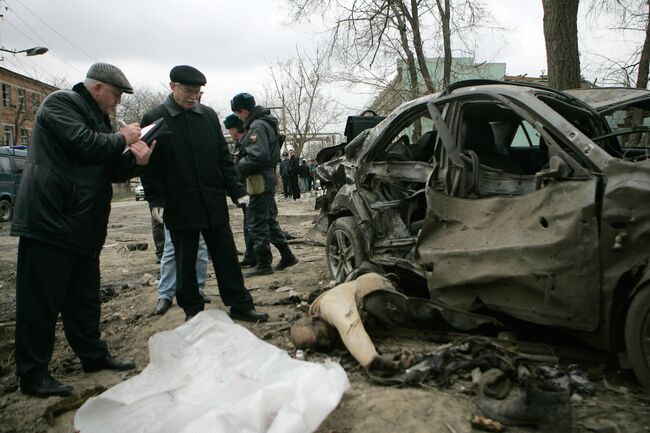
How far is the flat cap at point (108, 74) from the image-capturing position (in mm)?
3045

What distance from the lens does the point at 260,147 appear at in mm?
5344

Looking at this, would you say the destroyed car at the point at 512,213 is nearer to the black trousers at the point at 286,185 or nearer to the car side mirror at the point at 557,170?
the car side mirror at the point at 557,170

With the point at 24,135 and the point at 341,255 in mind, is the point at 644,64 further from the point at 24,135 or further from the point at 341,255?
the point at 24,135

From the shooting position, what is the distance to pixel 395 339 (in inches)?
134

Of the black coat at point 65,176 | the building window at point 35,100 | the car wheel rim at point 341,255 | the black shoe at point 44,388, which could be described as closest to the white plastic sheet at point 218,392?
the black shoe at point 44,388

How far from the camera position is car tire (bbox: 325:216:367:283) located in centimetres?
427

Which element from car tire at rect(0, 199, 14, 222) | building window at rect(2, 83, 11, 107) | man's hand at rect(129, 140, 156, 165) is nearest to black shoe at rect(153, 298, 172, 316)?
man's hand at rect(129, 140, 156, 165)

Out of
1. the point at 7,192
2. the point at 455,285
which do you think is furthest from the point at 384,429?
the point at 7,192

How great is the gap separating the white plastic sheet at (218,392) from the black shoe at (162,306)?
5.16 feet

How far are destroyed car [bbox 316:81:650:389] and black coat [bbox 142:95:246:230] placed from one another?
1.27m

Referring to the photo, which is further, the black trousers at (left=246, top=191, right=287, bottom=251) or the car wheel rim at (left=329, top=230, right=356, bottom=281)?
the black trousers at (left=246, top=191, right=287, bottom=251)

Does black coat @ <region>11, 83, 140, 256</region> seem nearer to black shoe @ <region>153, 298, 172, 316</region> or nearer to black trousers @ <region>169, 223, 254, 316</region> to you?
black trousers @ <region>169, 223, 254, 316</region>

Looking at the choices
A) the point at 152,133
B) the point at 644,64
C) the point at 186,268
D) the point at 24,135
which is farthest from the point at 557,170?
the point at 24,135

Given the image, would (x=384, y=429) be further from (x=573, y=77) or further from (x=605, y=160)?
(x=573, y=77)
